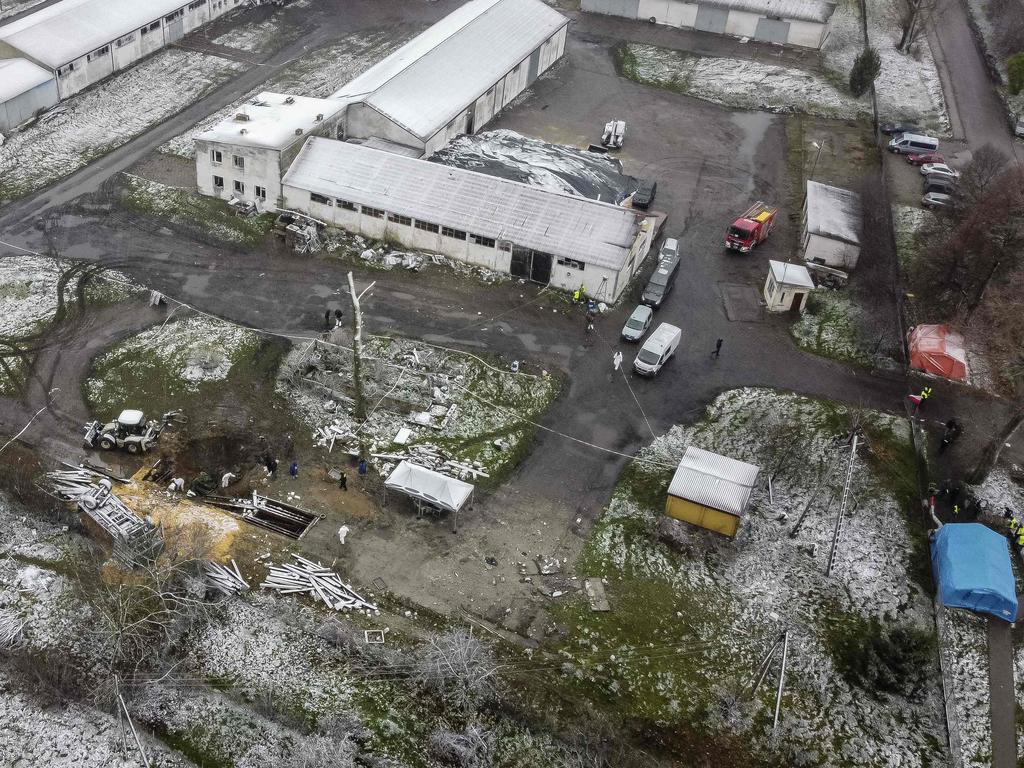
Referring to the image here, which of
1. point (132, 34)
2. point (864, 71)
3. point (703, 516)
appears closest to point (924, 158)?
point (864, 71)

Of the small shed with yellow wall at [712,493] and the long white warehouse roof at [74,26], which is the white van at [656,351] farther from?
the long white warehouse roof at [74,26]

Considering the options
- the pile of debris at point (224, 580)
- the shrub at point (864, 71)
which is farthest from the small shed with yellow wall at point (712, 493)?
the shrub at point (864, 71)

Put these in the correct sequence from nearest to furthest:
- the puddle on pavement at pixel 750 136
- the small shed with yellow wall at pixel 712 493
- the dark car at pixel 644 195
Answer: the small shed with yellow wall at pixel 712 493 → the dark car at pixel 644 195 → the puddle on pavement at pixel 750 136

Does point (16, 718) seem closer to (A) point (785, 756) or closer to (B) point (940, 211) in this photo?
(A) point (785, 756)

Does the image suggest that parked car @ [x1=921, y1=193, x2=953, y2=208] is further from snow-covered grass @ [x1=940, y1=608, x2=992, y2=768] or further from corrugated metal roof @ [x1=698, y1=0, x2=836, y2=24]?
snow-covered grass @ [x1=940, y1=608, x2=992, y2=768]

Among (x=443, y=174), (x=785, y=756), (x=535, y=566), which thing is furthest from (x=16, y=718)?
(x=443, y=174)

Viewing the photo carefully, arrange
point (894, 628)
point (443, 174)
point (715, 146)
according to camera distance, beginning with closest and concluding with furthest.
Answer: point (894, 628) → point (443, 174) → point (715, 146)

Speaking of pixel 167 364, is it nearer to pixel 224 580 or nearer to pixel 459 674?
pixel 224 580
